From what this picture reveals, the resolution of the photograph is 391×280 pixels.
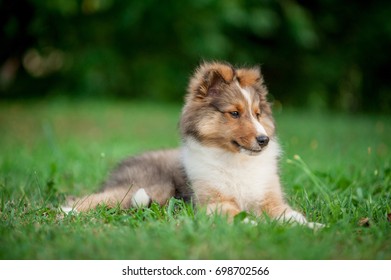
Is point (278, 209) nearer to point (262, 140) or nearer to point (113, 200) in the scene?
point (262, 140)

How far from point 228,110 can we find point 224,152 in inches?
13.4

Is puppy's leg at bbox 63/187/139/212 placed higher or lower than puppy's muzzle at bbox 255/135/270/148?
lower

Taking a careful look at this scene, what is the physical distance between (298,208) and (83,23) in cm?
1131

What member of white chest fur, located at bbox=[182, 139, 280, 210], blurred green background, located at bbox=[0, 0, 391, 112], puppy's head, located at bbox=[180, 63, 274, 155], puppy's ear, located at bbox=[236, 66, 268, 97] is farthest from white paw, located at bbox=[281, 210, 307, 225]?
blurred green background, located at bbox=[0, 0, 391, 112]

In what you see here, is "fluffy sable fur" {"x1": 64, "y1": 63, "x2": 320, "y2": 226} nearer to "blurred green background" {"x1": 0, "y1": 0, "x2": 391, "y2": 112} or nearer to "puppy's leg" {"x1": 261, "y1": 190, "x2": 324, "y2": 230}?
"puppy's leg" {"x1": 261, "y1": 190, "x2": 324, "y2": 230}

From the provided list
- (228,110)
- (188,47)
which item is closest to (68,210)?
(228,110)

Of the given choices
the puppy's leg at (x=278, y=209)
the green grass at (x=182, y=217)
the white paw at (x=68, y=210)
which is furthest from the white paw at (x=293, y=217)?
the white paw at (x=68, y=210)

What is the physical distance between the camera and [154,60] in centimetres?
1516

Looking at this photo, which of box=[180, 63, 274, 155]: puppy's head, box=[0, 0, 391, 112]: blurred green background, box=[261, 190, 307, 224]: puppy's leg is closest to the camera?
box=[261, 190, 307, 224]: puppy's leg

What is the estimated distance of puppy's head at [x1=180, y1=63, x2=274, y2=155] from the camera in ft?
13.2

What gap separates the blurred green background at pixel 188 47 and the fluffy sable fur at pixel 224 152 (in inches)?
325

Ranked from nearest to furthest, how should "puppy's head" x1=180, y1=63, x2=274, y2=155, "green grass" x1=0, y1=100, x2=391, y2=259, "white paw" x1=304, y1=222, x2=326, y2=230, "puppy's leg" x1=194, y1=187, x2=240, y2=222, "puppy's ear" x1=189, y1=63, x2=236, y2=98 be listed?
"green grass" x1=0, y1=100, x2=391, y2=259 → "white paw" x1=304, y1=222, x2=326, y2=230 → "puppy's leg" x1=194, y1=187, x2=240, y2=222 → "puppy's head" x1=180, y1=63, x2=274, y2=155 → "puppy's ear" x1=189, y1=63, x2=236, y2=98
